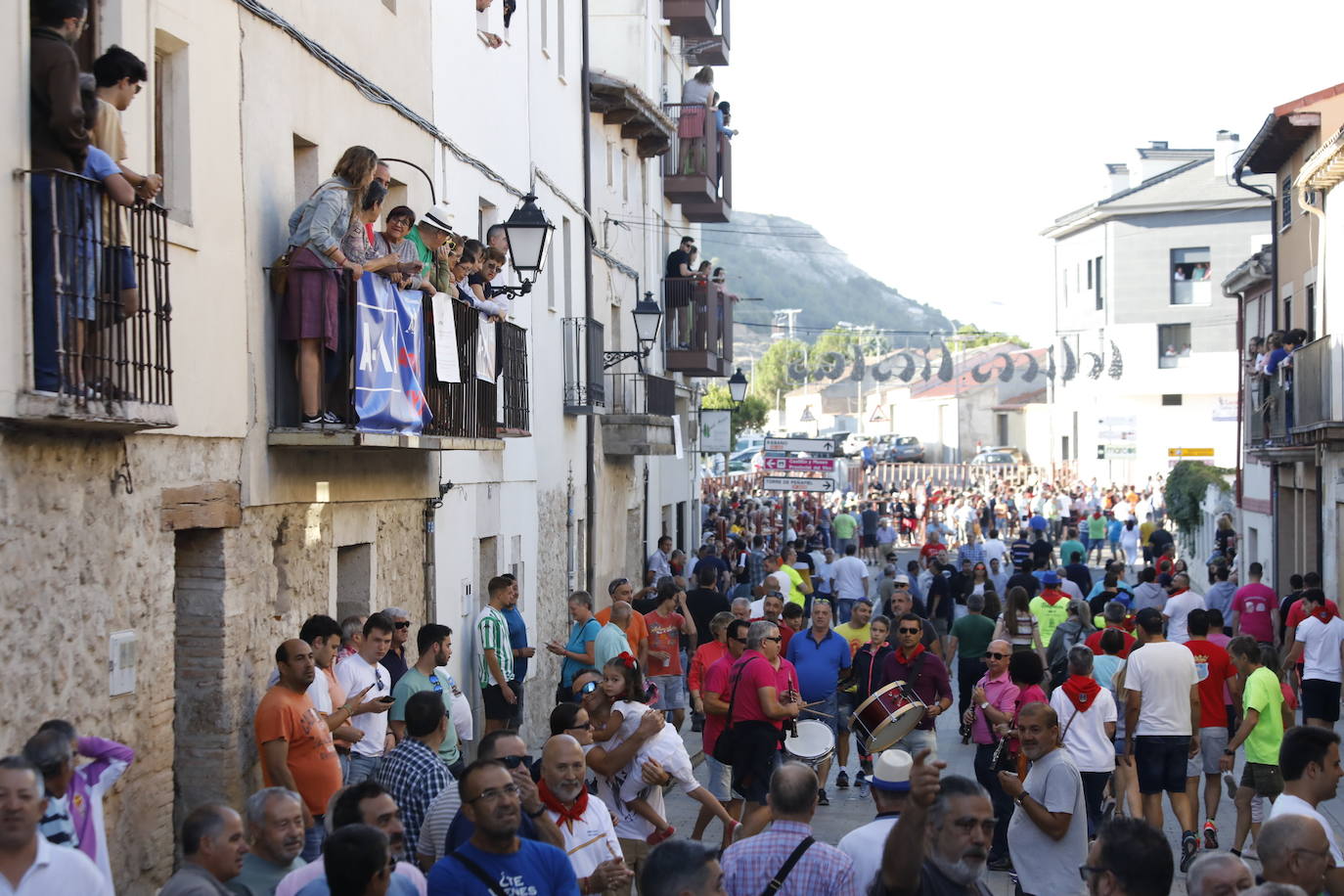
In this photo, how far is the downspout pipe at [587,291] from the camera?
2231 centimetres

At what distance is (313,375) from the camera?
10977 mm

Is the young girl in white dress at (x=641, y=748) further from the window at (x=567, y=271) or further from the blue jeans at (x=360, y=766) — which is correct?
the window at (x=567, y=271)

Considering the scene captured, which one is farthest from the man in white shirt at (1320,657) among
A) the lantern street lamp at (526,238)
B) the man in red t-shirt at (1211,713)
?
the lantern street lamp at (526,238)

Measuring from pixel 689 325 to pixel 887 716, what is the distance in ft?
68.4

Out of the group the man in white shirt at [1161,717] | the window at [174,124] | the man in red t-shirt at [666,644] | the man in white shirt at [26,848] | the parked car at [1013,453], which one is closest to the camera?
the man in white shirt at [26,848]

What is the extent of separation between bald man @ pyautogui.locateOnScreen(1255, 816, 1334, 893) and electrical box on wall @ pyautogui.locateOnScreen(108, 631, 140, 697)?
573cm

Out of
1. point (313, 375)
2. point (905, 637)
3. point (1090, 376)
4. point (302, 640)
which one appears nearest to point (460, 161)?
point (313, 375)

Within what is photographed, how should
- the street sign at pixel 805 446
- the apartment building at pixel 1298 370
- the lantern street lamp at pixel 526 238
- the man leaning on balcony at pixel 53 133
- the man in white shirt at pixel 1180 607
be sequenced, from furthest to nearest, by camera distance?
the street sign at pixel 805 446 → the apartment building at pixel 1298 370 → the man in white shirt at pixel 1180 607 → the lantern street lamp at pixel 526 238 → the man leaning on balcony at pixel 53 133

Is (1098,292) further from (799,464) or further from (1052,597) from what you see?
(1052,597)

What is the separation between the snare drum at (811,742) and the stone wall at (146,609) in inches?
138

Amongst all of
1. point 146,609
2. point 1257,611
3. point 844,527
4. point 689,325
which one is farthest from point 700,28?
point 146,609

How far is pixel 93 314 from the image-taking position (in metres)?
7.79

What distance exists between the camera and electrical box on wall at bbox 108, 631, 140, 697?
8.55 meters

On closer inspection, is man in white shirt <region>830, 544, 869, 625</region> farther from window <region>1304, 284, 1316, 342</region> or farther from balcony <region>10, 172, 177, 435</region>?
balcony <region>10, 172, 177, 435</region>
